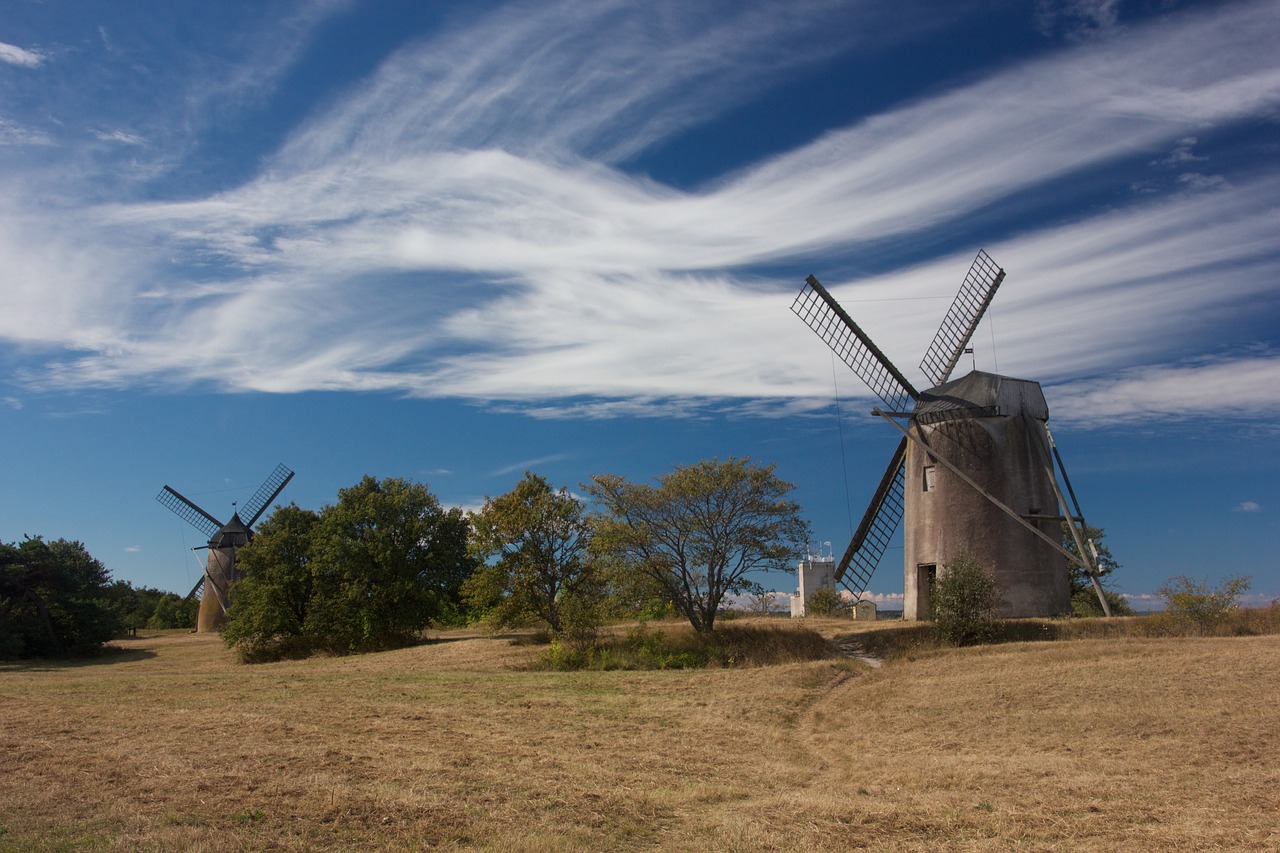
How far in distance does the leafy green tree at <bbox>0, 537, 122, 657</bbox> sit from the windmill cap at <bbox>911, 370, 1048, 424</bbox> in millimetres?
44613

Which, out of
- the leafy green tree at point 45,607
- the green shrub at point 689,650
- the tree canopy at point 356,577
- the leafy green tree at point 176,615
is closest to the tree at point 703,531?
the green shrub at point 689,650

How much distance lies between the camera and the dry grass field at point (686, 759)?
389 inches

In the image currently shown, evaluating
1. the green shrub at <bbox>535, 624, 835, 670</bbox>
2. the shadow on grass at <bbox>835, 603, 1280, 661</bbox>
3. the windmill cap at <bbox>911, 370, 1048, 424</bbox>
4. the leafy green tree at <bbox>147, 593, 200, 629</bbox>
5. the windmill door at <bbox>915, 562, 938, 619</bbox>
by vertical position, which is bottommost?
the leafy green tree at <bbox>147, 593, 200, 629</bbox>

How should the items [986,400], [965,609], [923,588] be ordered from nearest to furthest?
[965,609] → [986,400] → [923,588]

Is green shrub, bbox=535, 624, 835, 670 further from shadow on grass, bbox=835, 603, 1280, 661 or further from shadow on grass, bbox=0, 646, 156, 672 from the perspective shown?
shadow on grass, bbox=0, 646, 156, 672

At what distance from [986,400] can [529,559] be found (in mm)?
20043

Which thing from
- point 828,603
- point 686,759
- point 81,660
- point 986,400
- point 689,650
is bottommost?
point 81,660

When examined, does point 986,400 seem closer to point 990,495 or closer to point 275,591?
point 990,495

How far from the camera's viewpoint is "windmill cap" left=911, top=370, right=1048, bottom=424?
32.5 m

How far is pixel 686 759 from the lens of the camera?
48.6 feet

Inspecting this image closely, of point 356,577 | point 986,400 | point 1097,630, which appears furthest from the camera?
point 356,577

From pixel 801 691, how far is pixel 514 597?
53.7 feet

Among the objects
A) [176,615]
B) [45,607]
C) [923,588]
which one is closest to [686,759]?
[923,588]

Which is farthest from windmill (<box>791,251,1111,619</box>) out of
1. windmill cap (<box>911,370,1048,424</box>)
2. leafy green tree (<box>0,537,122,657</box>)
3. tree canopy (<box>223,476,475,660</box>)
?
leafy green tree (<box>0,537,122,657</box>)
